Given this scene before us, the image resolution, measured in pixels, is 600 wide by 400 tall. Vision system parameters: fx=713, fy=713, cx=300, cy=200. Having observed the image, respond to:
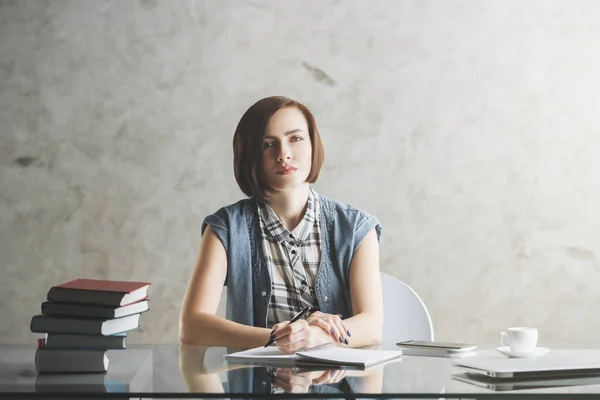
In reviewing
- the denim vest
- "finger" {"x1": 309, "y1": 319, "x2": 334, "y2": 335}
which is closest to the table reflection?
"finger" {"x1": 309, "y1": 319, "x2": 334, "y2": 335}

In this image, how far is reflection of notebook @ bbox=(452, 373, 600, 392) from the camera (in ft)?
3.48

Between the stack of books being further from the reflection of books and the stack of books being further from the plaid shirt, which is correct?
the plaid shirt

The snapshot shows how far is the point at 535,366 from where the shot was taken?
119 centimetres

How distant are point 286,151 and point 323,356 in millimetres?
771

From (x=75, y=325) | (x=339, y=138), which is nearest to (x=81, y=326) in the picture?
(x=75, y=325)

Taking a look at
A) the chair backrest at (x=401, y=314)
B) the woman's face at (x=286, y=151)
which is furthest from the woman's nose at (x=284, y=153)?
the chair backrest at (x=401, y=314)

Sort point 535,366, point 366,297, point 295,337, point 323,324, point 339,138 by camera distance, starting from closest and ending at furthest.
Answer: point 535,366, point 295,337, point 323,324, point 366,297, point 339,138

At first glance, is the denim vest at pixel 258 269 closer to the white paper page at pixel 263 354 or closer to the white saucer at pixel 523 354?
the white paper page at pixel 263 354

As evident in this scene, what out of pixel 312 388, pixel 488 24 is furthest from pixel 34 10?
pixel 312 388

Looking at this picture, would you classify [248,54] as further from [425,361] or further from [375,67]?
[425,361]

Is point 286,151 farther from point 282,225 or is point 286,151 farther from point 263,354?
point 263,354

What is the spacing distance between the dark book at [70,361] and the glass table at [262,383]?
0.02 m

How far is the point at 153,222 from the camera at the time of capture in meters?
2.95

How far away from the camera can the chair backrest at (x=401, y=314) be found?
1958 millimetres
